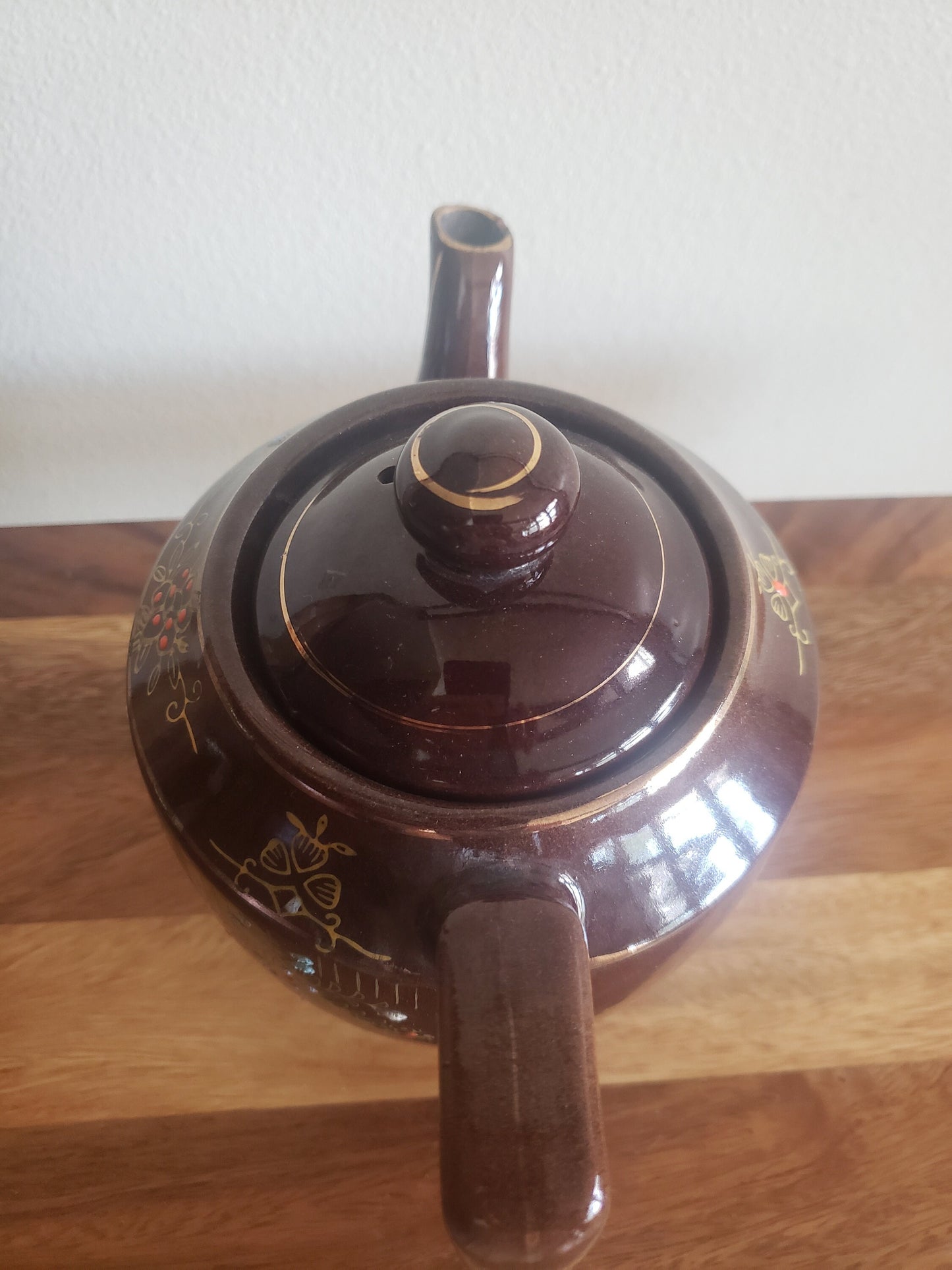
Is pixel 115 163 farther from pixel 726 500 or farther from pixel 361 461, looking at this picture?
pixel 726 500

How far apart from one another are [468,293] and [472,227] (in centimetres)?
5

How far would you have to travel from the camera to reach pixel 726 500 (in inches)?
20.2

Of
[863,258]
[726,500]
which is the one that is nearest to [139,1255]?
[726,500]

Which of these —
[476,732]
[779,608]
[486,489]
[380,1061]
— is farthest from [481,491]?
[380,1061]

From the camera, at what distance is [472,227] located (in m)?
0.56

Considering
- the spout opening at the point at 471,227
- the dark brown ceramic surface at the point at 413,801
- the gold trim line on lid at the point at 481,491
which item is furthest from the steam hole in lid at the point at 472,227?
the gold trim line on lid at the point at 481,491

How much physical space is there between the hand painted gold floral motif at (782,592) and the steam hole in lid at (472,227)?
26 centimetres

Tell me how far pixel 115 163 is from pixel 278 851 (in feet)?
1.88

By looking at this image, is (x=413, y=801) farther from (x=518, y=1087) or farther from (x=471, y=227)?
(x=471, y=227)

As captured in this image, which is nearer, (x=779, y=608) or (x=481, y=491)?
(x=481, y=491)

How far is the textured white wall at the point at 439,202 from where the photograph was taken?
2.09 ft

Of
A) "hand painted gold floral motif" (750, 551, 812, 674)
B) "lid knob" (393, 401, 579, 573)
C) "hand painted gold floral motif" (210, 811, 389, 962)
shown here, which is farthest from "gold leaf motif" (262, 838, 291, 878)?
"hand painted gold floral motif" (750, 551, 812, 674)

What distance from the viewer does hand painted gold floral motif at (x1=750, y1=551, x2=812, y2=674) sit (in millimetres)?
488

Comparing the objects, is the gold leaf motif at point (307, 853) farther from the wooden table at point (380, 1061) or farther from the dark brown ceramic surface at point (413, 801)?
the wooden table at point (380, 1061)
